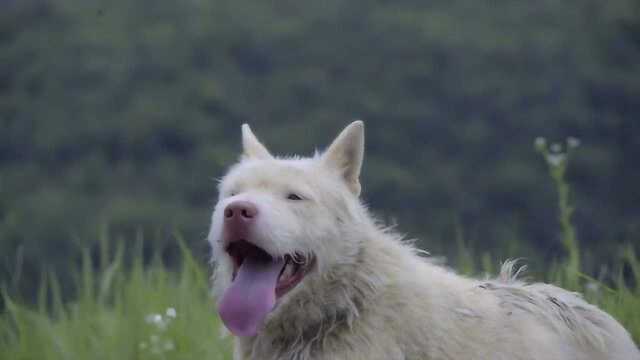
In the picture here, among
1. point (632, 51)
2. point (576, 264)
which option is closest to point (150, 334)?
point (576, 264)

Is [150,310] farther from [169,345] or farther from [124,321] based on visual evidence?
[169,345]

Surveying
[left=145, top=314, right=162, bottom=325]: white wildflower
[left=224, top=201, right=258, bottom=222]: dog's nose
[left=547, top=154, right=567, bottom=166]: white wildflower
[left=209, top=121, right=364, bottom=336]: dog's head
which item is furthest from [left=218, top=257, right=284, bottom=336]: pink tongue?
[left=547, top=154, right=567, bottom=166]: white wildflower

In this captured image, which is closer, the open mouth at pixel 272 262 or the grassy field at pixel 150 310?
the open mouth at pixel 272 262

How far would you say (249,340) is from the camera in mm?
6062

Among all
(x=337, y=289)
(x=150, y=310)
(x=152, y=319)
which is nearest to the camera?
(x=337, y=289)

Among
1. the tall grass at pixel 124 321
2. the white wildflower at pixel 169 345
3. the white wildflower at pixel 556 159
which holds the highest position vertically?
the white wildflower at pixel 556 159

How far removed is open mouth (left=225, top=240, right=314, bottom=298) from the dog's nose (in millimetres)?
228

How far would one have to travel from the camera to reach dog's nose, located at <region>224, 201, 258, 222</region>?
218 inches

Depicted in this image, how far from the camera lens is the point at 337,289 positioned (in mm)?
5992

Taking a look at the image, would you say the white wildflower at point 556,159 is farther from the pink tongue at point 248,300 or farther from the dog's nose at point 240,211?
the dog's nose at point 240,211

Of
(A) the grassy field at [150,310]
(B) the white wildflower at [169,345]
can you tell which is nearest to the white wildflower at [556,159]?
(A) the grassy field at [150,310]

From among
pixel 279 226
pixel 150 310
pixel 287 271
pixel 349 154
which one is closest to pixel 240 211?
pixel 279 226

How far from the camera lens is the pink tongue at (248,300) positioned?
563 centimetres

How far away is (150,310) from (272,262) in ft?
8.22
